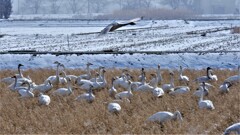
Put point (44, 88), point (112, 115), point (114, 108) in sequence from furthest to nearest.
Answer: point (44, 88) < point (114, 108) < point (112, 115)

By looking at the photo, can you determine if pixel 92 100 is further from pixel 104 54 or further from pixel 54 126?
pixel 104 54

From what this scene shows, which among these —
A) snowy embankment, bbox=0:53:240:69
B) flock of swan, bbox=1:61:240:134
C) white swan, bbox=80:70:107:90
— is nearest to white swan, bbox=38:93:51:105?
flock of swan, bbox=1:61:240:134

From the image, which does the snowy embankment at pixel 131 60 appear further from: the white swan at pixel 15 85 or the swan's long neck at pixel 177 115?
the swan's long neck at pixel 177 115

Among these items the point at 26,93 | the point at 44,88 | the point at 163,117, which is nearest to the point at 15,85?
the point at 44,88

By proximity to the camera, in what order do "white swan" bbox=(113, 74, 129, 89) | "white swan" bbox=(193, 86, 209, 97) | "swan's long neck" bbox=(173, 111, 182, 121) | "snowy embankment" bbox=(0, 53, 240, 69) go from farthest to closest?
1. "snowy embankment" bbox=(0, 53, 240, 69)
2. "white swan" bbox=(113, 74, 129, 89)
3. "white swan" bbox=(193, 86, 209, 97)
4. "swan's long neck" bbox=(173, 111, 182, 121)

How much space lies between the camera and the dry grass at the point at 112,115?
1178 cm

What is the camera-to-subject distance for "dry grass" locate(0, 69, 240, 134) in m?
11.8

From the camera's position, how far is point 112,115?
519 inches

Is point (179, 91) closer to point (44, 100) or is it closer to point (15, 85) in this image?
point (44, 100)

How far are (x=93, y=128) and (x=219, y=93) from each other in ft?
17.1

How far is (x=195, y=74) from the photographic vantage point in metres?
20.5

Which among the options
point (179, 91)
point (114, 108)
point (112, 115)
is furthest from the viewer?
point (179, 91)

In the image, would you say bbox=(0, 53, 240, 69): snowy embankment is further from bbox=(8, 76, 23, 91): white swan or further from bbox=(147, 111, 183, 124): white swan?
bbox=(147, 111, 183, 124): white swan

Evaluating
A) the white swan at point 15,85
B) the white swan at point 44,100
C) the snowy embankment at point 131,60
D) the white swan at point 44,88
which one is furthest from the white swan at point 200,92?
the snowy embankment at point 131,60
